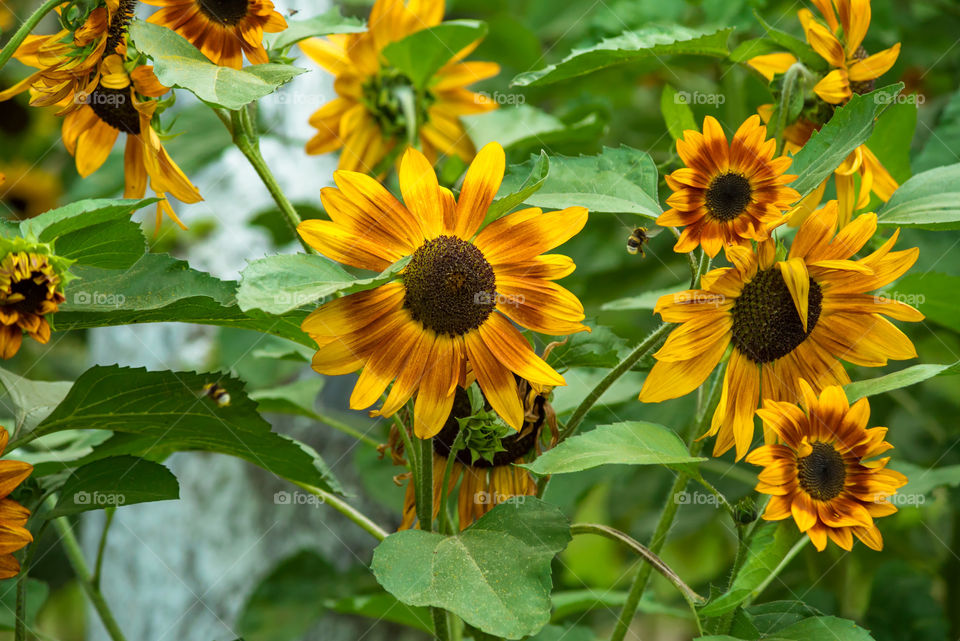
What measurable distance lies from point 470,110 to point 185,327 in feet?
2.28

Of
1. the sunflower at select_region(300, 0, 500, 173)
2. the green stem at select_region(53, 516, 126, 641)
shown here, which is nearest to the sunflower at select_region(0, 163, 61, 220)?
the sunflower at select_region(300, 0, 500, 173)

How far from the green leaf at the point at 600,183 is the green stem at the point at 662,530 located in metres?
0.15

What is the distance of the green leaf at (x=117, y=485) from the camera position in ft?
2.04

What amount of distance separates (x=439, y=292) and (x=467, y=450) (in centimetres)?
15

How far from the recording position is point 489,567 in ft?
1.80

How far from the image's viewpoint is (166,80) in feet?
1.63

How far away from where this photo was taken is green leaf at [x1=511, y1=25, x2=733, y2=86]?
66cm

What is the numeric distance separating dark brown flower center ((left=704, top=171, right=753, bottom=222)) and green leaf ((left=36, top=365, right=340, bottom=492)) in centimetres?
33

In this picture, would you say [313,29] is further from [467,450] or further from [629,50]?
[467,450]

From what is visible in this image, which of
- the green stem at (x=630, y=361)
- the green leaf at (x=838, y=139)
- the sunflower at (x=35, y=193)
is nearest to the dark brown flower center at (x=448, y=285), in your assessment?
the green stem at (x=630, y=361)

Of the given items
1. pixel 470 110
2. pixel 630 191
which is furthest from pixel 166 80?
pixel 470 110

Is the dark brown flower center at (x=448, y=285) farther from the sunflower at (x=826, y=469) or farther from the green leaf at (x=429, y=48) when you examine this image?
the green leaf at (x=429, y=48)

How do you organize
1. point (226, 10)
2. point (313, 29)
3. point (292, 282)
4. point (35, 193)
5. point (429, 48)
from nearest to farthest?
1. point (292, 282)
2. point (226, 10)
3. point (313, 29)
4. point (429, 48)
5. point (35, 193)
